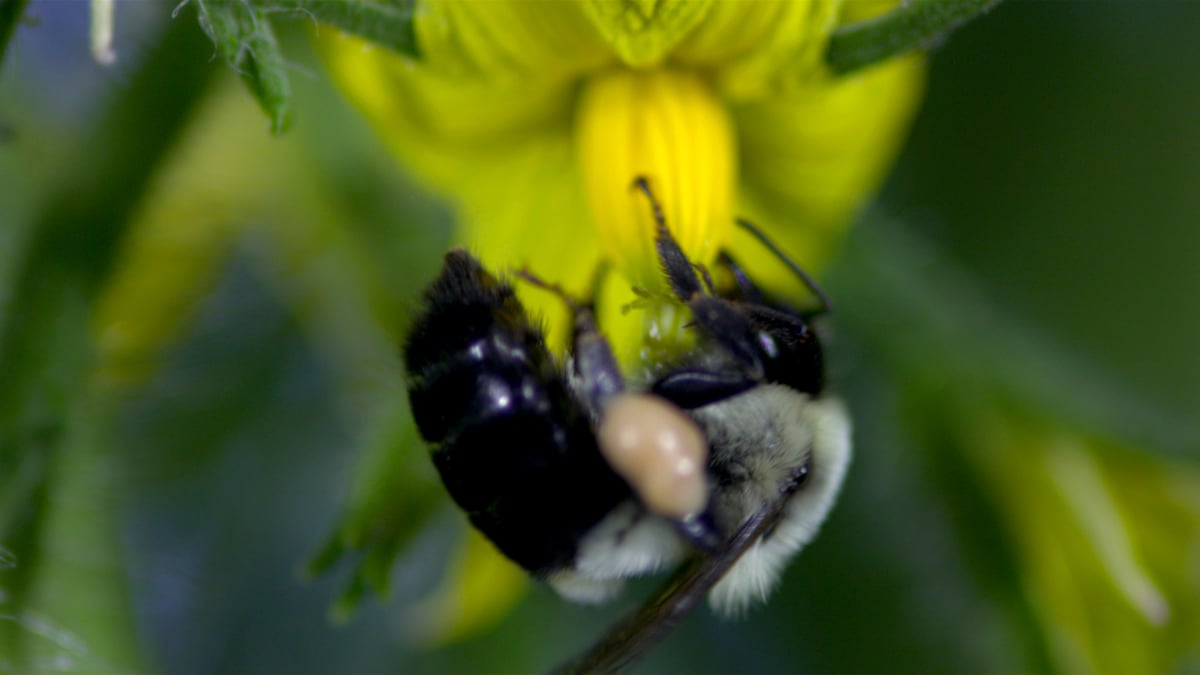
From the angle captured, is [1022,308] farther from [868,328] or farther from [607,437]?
[607,437]

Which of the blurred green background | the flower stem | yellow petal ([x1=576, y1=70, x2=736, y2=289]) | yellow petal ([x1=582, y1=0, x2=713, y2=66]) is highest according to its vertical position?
yellow petal ([x1=582, y1=0, x2=713, y2=66])

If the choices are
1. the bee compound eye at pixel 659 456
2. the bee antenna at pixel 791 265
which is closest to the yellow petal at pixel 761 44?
the bee antenna at pixel 791 265

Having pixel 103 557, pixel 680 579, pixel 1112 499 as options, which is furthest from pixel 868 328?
pixel 103 557

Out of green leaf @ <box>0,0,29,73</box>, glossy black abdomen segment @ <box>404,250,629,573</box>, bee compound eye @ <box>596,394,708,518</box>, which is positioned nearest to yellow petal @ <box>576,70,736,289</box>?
glossy black abdomen segment @ <box>404,250,629,573</box>

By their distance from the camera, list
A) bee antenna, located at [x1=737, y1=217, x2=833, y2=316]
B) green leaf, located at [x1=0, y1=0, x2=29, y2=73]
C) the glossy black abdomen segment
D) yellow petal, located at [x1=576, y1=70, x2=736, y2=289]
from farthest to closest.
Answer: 1. bee antenna, located at [x1=737, y1=217, x2=833, y2=316]
2. yellow petal, located at [x1=576, y1=70, x2=736, y2=289]
3. the glossy black abdomen segment
4. green leaf, located at [x1=0, y1=0, x2=29, y2=73]

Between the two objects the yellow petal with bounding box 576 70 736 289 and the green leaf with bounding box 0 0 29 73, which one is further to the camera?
the yellow petal with bounding box 576 70 736 289

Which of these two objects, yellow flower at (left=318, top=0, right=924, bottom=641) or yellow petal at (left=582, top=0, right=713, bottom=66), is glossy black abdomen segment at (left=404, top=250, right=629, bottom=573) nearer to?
yellow flower at (left=318, top=0, right=924, bottom=641)

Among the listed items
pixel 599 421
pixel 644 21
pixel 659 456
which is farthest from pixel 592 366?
pixel 644 21
